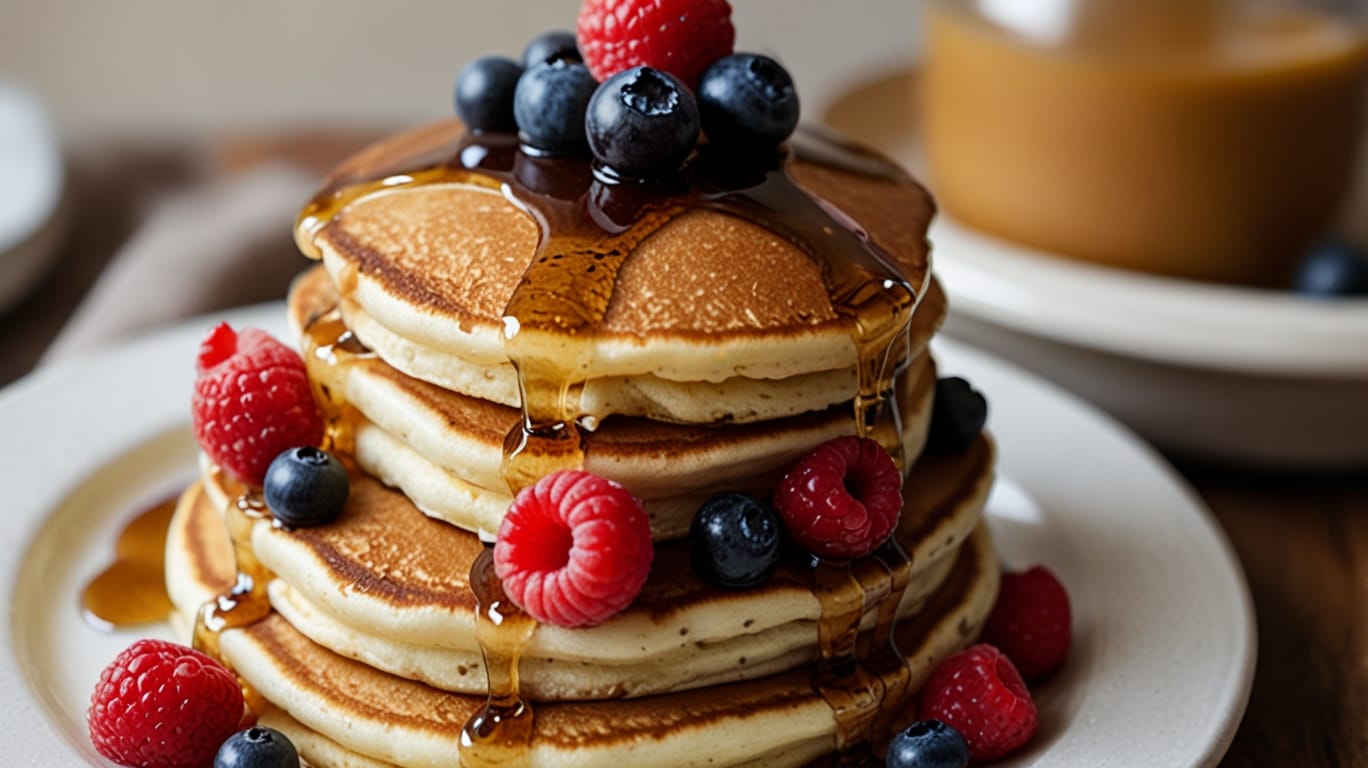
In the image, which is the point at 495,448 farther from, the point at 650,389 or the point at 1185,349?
the point at 1185,349

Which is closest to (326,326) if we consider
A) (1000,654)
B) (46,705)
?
(46,705)

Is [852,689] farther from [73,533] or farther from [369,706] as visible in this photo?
[73,533]

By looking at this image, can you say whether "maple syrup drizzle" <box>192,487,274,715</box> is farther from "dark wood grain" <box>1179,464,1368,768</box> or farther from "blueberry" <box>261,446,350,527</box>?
"dark wood grain" <box>1179,464,1368,768</box>

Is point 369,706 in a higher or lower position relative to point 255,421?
lower

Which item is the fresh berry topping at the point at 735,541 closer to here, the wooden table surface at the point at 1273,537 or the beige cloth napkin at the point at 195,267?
the wooden table surface at the point at 1273,537

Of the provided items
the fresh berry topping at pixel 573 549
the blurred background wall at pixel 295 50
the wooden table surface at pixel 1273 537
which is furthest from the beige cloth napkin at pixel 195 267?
the fresh berry topping at pixel 573 549

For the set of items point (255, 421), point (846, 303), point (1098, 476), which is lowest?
point (1098, 476)

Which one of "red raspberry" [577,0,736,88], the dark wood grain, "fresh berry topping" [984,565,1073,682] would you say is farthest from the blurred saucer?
"red raspberry" [577,0,736,88]
